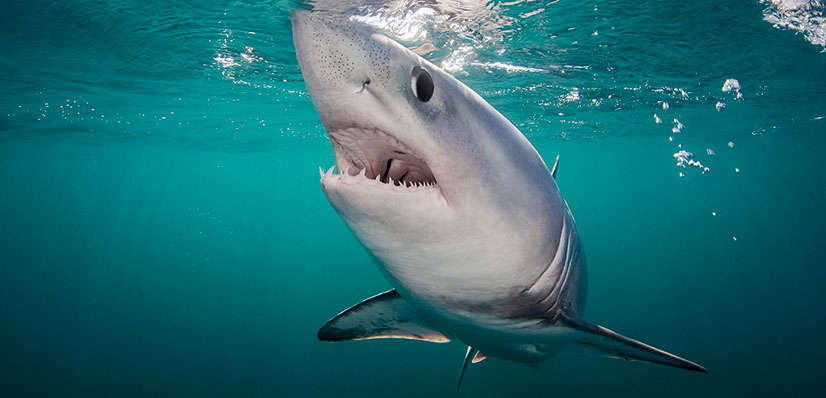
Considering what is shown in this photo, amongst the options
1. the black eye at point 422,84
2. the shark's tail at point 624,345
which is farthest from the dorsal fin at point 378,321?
the black eye at point 422,84

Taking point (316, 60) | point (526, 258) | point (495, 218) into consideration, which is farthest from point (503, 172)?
point (316, 60)

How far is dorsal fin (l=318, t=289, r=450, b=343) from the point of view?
3.38 meters

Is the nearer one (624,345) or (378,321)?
(624,345)

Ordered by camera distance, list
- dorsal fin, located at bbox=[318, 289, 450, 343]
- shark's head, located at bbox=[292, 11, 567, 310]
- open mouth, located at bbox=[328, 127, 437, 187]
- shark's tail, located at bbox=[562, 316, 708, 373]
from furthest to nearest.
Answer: dorsal fin, located at bbox=[318, 289, 450, 343] → shark's tail, located at bbox=[562, 316, 708, 373] → open mouth, located at bbox=[328, 127, 437, 187] → shark's head, located at bbox=[292, 11, 567, 310]

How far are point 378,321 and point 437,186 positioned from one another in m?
2.33

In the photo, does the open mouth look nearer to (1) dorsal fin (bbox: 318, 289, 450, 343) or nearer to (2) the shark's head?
(2) the shark's head

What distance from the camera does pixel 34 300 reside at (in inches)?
1307

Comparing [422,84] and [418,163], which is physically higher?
[422,84]

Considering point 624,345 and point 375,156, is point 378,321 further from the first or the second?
point 375,156

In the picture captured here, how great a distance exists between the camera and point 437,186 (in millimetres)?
1642

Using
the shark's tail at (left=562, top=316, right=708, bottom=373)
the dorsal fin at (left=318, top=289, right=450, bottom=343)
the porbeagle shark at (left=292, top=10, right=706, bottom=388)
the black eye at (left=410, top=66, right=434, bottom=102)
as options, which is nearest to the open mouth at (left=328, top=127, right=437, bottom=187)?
the porbeagle shark at (left=292, top=10, right=706, bottom=388)

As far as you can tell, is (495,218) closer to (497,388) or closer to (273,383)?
(497,388)

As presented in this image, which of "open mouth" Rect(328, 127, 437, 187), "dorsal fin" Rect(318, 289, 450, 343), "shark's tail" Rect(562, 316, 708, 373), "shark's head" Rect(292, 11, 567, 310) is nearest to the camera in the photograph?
"shark's head" Rect(292, 11, 567, 310)

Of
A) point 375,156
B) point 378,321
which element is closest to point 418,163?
point 375,156
